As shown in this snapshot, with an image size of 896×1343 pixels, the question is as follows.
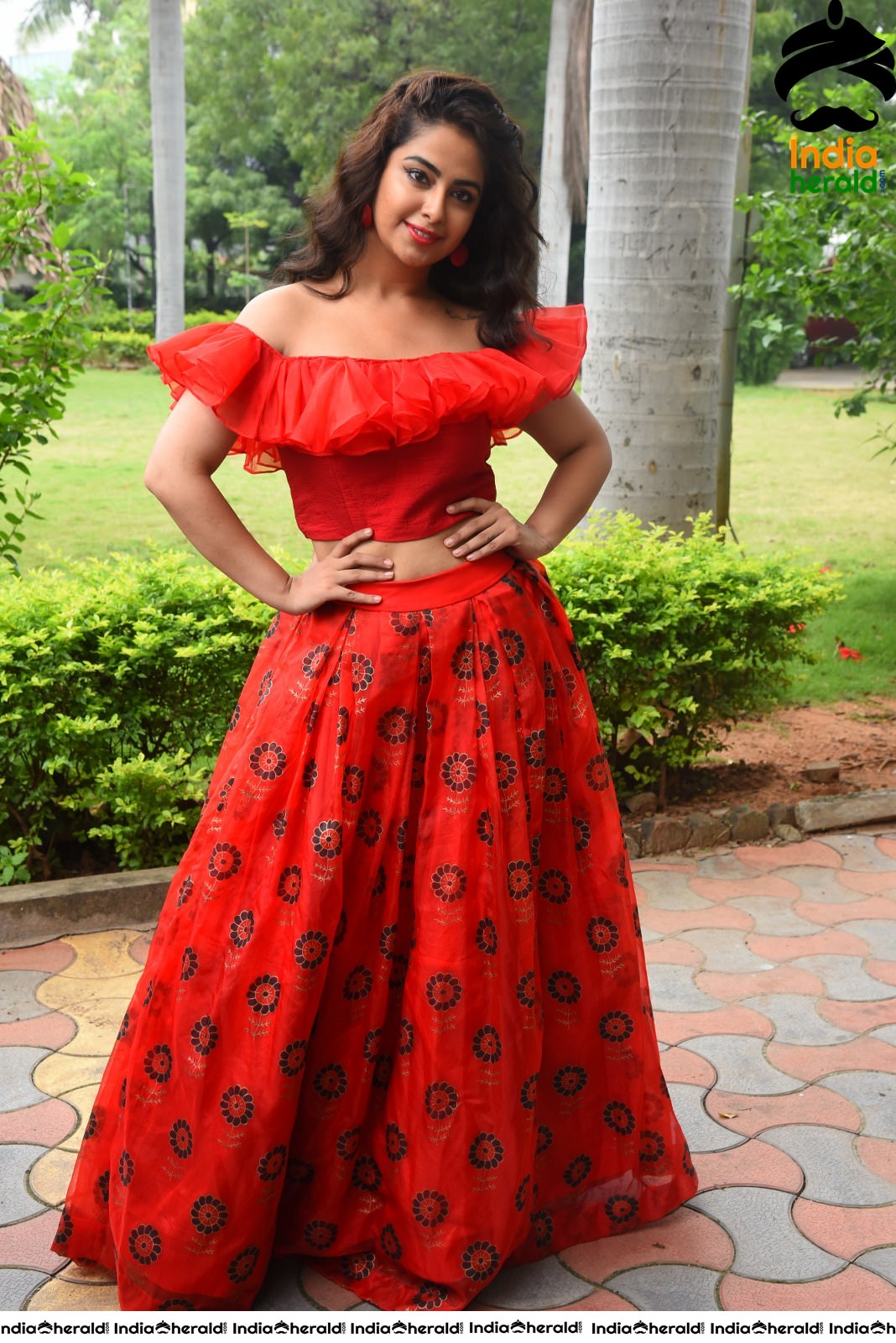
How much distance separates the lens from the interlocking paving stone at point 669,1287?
220 cm

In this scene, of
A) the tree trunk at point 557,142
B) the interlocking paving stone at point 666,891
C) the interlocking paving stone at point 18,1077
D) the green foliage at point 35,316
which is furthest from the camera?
the tree trunk at point 557,142

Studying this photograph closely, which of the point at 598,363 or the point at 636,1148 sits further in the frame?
the point at 598,363

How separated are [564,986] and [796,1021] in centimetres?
113

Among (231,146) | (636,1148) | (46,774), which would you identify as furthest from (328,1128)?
(231,146)

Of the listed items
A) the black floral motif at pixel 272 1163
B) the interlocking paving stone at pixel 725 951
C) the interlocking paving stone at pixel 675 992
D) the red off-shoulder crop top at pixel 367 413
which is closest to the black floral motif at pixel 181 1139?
the black floral motif at pixel 272 1163

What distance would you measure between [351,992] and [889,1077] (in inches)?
58.0

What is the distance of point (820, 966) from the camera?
345 cm

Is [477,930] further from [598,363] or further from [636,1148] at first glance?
[598,363]

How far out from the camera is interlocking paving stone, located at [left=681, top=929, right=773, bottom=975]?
3.45m

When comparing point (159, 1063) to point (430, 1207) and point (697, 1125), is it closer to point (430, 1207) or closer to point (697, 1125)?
point (430, 1207)

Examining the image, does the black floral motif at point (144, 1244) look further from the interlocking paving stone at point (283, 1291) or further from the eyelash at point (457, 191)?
the eyelash at point (457, 191)

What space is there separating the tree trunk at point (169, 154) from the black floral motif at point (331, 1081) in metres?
14.8

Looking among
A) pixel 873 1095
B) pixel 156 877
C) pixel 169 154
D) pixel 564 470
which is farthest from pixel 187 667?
pixel 169 154

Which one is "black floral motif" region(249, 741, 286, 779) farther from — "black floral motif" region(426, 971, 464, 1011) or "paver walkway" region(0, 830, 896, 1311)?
"paver walkway" region(0, 830, 896, 1311)
